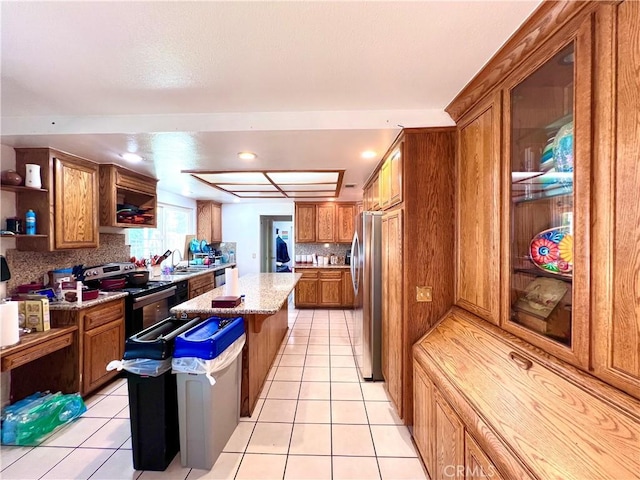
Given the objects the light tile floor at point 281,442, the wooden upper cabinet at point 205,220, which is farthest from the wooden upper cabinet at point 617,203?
the wooden upper cabinet at point 205,220

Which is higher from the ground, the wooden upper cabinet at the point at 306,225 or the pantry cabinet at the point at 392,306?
the wooden upper cabinet at the point at 306,225

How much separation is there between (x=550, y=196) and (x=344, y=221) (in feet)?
14.8

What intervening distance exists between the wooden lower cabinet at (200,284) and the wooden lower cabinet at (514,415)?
3.43 metres

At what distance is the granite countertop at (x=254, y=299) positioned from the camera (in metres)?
2.20

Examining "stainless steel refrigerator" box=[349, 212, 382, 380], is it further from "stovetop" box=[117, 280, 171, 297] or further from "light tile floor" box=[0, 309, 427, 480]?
"stovetop" box=[117, 280, 171, 297]

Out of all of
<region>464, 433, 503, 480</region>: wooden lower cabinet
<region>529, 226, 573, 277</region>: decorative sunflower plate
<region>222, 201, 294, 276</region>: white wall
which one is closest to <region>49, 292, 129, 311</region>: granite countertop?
<region>464, 433, 503, 480</region>: wooden lower cabinet

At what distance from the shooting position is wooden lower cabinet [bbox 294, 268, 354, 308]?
5.54 metres

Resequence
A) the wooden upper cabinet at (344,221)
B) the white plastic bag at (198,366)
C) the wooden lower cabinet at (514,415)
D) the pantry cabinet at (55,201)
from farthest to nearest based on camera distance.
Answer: the wooden upper cabinet at (344,221) → the pantry cabinet at (55,201) → the white plastic bag at (198,366) → the wooden lower cabinet at (514,415)

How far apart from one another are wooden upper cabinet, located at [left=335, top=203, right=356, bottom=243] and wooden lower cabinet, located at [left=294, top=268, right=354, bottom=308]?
2.23 ft

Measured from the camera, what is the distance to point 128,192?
11.8ft

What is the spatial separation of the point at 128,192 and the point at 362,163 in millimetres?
2959

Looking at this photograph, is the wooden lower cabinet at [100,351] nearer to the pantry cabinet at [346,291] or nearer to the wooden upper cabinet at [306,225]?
the wooden upper cabinet at [306,225]

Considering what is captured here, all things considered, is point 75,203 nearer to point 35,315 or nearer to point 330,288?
point 35,315

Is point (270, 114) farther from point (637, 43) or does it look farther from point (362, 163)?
point (637, 43)
